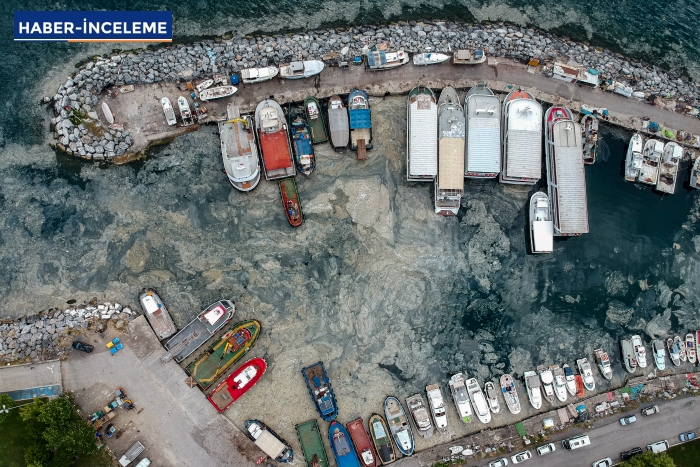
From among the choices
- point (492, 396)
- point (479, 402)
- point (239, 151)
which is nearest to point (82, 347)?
point (239, 151)

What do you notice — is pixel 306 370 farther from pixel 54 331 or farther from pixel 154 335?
pixel 54 331

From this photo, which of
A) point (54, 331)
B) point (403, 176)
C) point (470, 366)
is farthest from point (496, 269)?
point (54, 331)

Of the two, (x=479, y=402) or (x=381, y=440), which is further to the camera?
(x=479, y=402)

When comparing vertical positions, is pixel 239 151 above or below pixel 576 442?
above

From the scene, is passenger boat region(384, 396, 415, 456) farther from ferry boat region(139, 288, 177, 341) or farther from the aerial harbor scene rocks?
ferry boat region(139, 288, 177, 341)

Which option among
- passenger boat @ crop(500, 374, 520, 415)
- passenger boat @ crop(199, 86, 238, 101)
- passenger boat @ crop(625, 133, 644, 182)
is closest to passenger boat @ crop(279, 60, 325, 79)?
passenger boat @ crop(199, 86, 238, 101)

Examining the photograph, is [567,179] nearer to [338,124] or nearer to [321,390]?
[338,124]

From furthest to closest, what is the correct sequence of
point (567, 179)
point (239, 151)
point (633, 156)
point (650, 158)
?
point (650, 158), point (633, 156), point (567, 179), point (239, 151)
